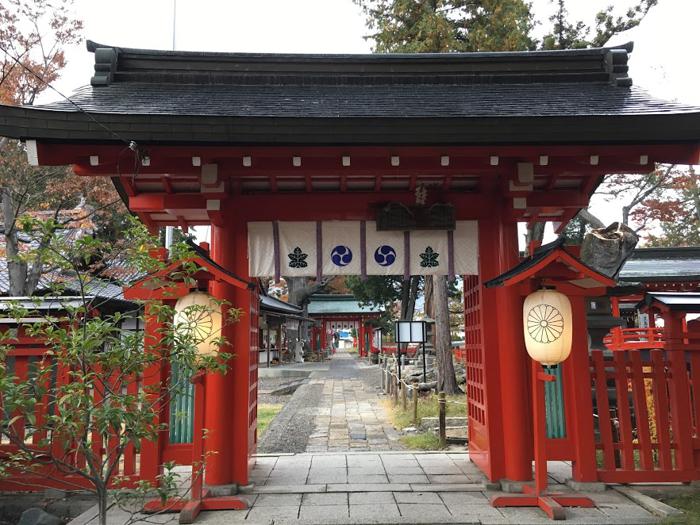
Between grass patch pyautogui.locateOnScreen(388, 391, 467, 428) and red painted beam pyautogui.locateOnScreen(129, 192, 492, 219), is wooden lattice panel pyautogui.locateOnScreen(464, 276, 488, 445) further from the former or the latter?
grass patch pyautogui.locateOnScreen(388, 391, 467, 428)

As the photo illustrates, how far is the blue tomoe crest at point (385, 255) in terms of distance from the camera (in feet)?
20.9

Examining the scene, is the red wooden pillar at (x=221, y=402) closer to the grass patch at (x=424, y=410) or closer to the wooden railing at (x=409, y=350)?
the grass patch at (x=424, y=410)

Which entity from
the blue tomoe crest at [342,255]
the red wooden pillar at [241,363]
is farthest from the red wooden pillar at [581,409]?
the red wooden pillar at [241,363]

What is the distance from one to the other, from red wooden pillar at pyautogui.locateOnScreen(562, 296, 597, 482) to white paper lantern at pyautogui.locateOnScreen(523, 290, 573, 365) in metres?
0.74

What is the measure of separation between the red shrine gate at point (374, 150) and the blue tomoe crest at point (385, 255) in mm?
424

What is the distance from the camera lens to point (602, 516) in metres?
4.88

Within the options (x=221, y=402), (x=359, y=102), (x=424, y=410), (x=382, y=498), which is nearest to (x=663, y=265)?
(x=424, y=410)

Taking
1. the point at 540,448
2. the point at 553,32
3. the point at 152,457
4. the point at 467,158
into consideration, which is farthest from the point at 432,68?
the point at 553,32

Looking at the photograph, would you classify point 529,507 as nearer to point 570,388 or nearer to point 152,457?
point 570,388

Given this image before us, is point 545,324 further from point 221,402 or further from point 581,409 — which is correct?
point 221,402

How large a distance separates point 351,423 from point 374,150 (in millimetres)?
8148

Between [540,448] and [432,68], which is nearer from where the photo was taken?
[540,448]

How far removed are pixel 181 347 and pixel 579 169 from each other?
4654mm

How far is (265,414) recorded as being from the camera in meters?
14.1
